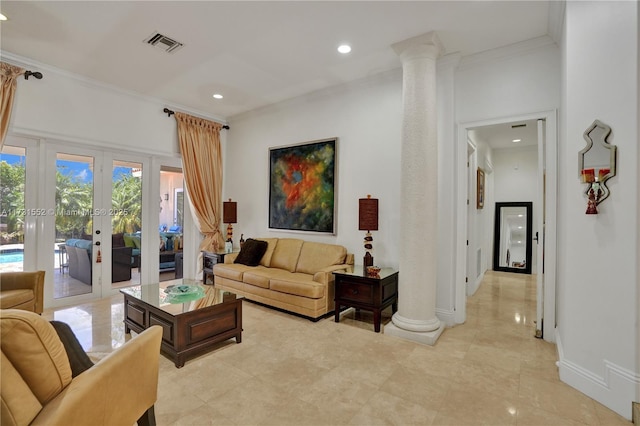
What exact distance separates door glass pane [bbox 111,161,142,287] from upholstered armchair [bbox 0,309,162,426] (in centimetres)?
403

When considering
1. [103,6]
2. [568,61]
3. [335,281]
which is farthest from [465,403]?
[103,6]

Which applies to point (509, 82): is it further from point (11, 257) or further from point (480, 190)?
point (11, 257)

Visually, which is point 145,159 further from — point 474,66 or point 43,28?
point 474,66

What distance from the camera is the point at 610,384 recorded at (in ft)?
7.14

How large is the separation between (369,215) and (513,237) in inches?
192

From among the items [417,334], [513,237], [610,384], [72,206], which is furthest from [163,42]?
[513,237]

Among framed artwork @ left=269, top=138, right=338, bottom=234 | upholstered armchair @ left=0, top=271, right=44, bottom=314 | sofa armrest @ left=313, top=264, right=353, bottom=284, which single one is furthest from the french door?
sofa armrest @ left=313, top=264, right=353, bottom=284

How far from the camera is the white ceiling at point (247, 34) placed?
2951mm

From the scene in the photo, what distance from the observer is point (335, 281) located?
389 centimetres

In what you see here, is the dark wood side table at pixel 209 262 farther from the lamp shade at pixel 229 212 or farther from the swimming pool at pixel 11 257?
the swimming pool at pixel 11 257

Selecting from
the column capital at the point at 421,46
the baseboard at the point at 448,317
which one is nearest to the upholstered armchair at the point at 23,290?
the baseboard at the point at 448,317

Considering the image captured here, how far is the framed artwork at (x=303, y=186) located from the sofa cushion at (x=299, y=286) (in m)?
0.99

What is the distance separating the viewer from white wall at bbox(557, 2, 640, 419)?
6.85ft

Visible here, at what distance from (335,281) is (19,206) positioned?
13.6 ft
